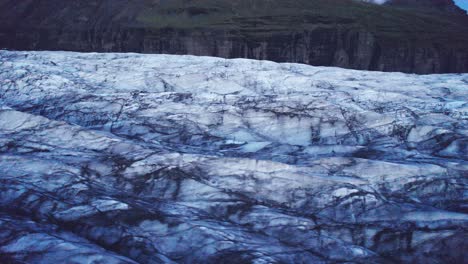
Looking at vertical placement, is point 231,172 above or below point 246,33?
below

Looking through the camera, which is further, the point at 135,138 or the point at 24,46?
the point at 24,46

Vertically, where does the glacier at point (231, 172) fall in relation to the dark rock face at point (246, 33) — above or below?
below

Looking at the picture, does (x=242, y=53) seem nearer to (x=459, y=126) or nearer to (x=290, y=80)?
(x=290, y=80)

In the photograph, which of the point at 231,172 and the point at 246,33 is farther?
the point at 246,33

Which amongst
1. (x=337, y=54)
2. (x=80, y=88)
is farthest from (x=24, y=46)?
(x=337, y=54)

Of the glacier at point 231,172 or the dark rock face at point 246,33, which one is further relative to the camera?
the dark rock face at point 246,33
